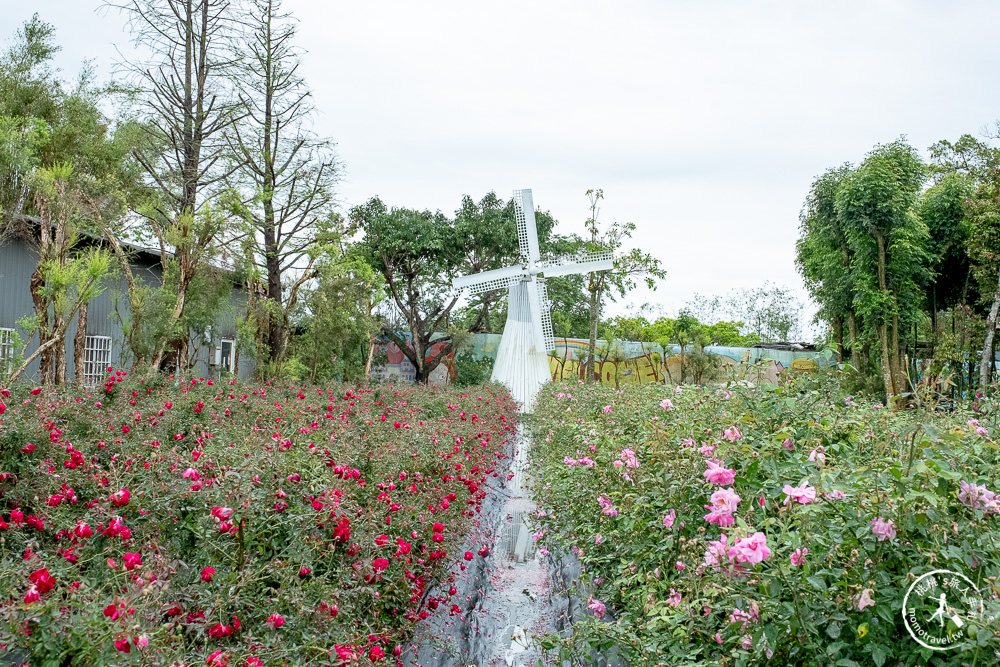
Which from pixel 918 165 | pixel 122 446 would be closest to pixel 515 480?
pixel 122 446

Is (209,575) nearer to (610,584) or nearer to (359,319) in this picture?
(610,584)

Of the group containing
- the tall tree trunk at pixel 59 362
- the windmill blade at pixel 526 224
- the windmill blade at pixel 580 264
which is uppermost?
the windmill blade at pixel 526 224

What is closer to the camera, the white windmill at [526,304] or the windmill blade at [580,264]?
the white windmill at [526,304]

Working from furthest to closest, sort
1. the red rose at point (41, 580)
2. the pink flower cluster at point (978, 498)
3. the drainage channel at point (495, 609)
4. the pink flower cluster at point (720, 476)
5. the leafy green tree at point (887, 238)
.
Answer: the leafy green tree at point (887, 238), the drainage channel at point (495, 609), the pink flower cluster at point (720, 476), the pink flower cluster at point (978, 498), the red rose at point (41, 580)

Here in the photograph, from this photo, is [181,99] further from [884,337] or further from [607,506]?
[884,337]

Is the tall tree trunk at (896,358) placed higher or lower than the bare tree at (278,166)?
lower

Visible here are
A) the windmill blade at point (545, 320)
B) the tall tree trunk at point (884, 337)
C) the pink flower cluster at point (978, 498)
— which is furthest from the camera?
the windmill blade at point (545, 320)

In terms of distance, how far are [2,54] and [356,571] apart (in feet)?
43.6

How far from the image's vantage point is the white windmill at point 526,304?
1931 centimetres

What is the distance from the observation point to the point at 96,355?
47.1 feet

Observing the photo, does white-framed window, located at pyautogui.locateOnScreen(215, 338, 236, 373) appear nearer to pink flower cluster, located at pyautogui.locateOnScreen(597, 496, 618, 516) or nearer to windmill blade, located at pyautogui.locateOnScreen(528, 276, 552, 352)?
windmill blade, located at pyautogui.locateOnScreen(528, 276, 552, 352)

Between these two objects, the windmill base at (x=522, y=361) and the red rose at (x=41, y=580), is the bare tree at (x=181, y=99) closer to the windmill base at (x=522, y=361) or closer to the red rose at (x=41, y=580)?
the windmill base at (x=522, y=361)

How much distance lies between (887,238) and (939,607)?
63.0 ft

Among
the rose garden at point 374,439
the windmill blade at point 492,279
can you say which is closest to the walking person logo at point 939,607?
the rose garden at point 374,439
